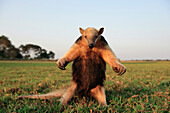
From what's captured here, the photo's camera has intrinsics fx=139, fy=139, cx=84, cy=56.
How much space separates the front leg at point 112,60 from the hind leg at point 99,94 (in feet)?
1.95

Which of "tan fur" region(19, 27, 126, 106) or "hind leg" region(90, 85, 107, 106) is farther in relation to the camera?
"hind leg" region(90, 85, 107, 106)

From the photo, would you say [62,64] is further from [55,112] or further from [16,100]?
[16,100]

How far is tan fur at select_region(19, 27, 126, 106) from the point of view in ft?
8.63

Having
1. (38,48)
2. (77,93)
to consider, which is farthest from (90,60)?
(38,48)

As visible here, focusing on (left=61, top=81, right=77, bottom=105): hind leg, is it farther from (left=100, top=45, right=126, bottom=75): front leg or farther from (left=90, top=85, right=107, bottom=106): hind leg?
(left=100, top=45, right=126, bottom=75): front leg

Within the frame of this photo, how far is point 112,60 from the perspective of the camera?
264cm

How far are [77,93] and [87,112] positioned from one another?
63 cm

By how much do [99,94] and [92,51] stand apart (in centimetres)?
91

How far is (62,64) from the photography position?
263 cm

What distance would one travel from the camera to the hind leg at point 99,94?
9.25ft

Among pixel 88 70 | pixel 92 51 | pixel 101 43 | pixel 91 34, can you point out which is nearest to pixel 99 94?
pixel 88 70

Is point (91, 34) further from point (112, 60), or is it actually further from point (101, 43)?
point (112, 60)

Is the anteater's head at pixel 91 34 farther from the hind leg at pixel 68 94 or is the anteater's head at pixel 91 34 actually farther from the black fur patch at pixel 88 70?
the hind leg at pixel 68 94

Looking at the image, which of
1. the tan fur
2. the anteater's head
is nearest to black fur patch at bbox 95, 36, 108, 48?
the tan fur
